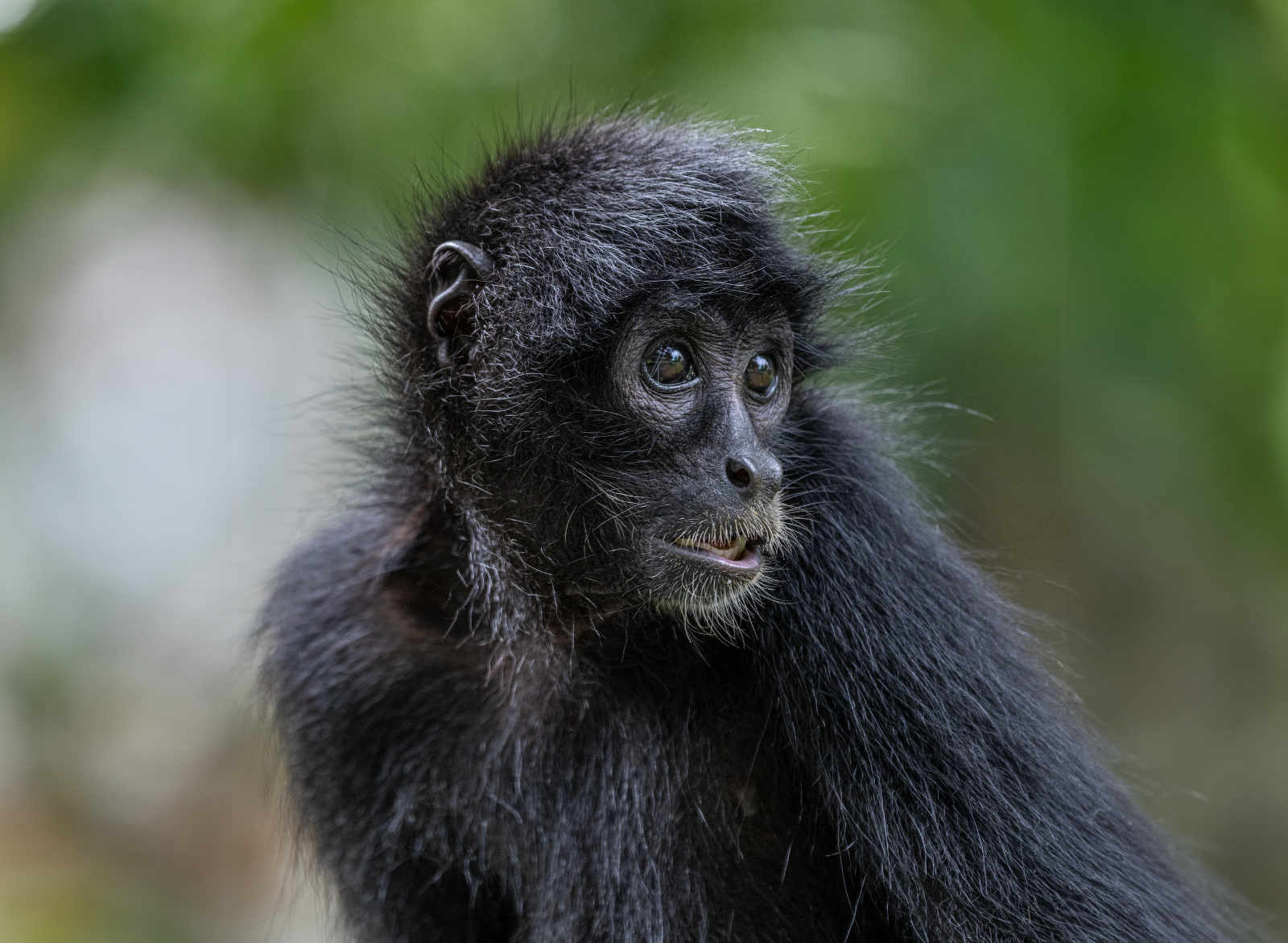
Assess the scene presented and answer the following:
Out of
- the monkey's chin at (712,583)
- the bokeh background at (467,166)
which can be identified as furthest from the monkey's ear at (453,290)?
the monkey's chin at (712,583)

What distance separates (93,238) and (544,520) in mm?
6272

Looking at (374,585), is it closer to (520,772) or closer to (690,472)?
(520,772)

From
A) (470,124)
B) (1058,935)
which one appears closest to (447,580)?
(1058,935)

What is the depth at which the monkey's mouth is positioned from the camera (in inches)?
129

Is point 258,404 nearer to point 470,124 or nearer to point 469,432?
point 470,124

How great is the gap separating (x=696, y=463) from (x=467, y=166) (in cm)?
223

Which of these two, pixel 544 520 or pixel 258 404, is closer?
pixel 544 520

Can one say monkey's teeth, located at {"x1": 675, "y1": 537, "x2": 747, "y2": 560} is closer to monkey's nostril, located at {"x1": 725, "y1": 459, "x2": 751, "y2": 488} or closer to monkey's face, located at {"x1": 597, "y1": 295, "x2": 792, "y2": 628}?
monkey's face, located at {"x1": 597, "y1": 295, "x2": 792, "y2": 628}

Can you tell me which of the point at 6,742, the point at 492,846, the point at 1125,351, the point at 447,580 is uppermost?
the point at 1125,351

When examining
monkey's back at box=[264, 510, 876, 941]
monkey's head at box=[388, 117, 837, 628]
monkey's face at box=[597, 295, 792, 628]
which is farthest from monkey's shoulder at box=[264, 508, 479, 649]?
monkey's face at box=[597, 295, 792, 628]

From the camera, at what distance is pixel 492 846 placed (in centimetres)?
379

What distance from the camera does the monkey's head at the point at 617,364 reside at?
331 centimetres

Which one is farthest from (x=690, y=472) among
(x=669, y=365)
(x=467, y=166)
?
(x=467, y=166)

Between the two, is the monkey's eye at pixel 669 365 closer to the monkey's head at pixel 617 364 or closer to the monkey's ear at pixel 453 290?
the monkey's head at pixel 617 364
